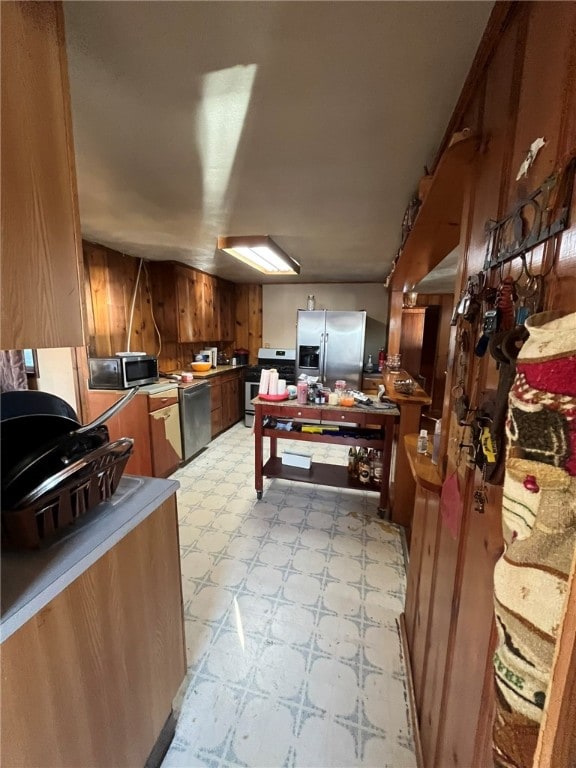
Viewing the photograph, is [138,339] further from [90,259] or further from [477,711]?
[477,711]

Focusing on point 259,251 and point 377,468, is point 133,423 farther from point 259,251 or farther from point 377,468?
point 377,468

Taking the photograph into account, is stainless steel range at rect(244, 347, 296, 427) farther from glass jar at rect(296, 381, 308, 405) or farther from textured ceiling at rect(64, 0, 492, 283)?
textured ceiling at rect(64, 0, 492, 283)

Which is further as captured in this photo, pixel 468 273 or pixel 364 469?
pixel 364 469

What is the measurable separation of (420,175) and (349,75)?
744 mm

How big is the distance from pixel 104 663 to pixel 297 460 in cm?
223

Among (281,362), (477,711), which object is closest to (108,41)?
(477,711)

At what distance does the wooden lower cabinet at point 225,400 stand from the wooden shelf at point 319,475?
4.70ft

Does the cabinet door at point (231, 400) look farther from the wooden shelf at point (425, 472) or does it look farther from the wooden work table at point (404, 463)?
the wooden shelf at point (425, 472)

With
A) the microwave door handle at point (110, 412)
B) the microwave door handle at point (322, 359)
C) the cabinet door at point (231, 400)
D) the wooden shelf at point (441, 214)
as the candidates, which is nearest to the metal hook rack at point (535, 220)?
the wooden shelf at point (441, 214)

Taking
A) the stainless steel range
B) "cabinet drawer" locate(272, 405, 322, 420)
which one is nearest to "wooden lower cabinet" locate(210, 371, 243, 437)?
the stainless steel range

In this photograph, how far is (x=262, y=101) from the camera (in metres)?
1.07

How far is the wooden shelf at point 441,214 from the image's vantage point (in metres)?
0.88

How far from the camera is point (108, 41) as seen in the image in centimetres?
86

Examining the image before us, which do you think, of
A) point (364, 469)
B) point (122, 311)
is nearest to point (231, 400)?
point (122, 311)
